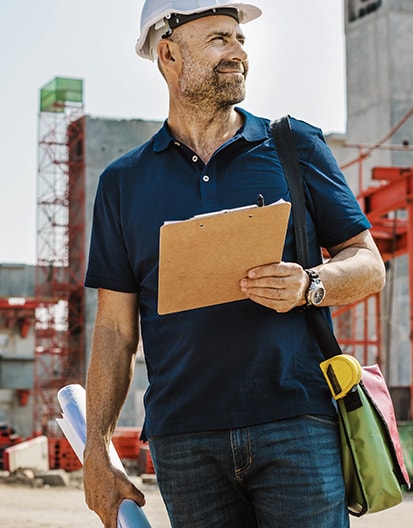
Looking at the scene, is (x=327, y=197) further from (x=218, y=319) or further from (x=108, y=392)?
(x=108, y=392)

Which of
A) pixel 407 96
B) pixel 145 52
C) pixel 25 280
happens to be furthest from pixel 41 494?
pixel 25 280

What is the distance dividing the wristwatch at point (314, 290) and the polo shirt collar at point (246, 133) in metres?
0.44

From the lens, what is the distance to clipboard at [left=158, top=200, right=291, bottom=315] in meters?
2.49

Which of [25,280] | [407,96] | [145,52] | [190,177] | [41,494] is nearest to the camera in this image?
[190,177]

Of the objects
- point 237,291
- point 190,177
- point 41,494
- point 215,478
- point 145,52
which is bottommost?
point 41,494

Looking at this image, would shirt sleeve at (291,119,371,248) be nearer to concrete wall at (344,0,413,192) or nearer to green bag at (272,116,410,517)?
green bag at (272,116,410,517)

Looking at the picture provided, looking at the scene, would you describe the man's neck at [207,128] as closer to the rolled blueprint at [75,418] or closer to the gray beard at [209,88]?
the gray beard at [209,88]

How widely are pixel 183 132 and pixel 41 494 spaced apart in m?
16.0

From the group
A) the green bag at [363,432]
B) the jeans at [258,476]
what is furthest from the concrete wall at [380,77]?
the jeans at [258,476]

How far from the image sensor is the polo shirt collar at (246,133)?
2936 mm

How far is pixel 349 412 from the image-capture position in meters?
2.67

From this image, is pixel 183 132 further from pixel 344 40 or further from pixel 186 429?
pixel 344 40

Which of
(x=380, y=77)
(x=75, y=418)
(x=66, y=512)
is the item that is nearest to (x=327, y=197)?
(x=75, y=418)

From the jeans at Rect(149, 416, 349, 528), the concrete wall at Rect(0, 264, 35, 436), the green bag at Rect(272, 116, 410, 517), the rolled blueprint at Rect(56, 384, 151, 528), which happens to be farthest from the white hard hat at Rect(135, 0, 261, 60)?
the concrete wall at Rect(0, 264, 35, 436)
